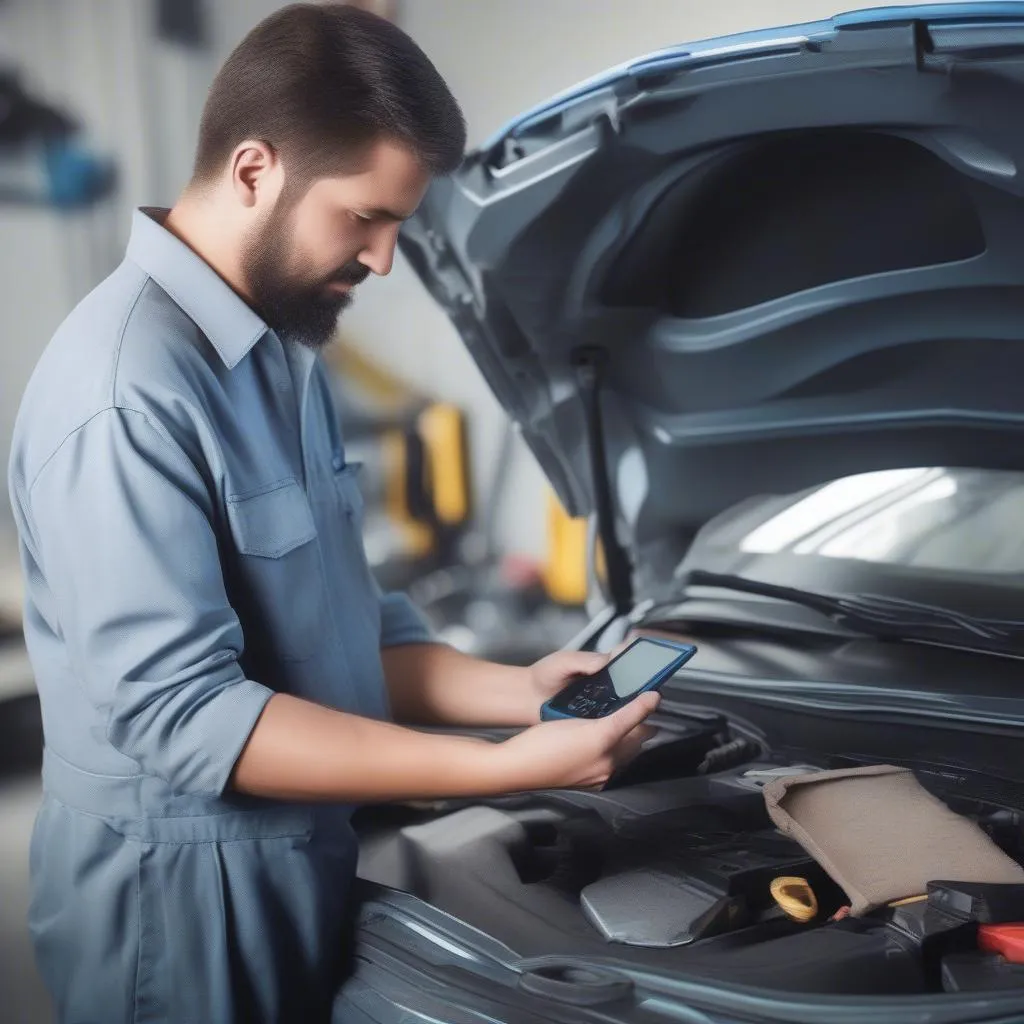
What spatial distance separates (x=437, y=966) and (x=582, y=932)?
134 millimetres

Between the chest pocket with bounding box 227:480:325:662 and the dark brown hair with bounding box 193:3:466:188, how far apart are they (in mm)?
312

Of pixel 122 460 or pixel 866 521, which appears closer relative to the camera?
pixel 122 460

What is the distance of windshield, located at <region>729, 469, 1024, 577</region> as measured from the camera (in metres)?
1.33

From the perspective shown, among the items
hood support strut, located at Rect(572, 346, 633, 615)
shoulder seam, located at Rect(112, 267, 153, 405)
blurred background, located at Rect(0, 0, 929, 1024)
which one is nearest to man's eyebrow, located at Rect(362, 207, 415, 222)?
shoulder seam, located at Rect(112, 267, 153, 405)

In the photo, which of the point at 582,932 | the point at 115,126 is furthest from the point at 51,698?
the point at 115,126

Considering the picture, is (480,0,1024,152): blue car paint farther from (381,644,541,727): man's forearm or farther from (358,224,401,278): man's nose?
(381,644,541,727): man's forearm

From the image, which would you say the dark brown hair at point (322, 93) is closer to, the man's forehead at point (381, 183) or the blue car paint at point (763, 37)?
the man's forehead at point (381, 183)

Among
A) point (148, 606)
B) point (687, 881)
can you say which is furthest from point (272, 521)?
point (687, 881)

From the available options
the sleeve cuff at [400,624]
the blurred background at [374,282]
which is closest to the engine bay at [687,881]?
the sleeve cuff at [400,624]

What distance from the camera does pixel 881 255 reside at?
130 centimetres

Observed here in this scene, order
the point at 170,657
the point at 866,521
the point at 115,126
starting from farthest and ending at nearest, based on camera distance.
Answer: the point at 115,126, the point at 866,521, the point at 170,657

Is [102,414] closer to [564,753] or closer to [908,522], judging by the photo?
[564,753]

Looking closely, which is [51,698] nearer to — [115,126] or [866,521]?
[866,521]

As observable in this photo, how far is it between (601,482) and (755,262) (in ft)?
1.24
